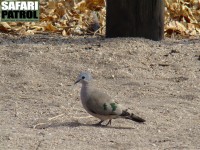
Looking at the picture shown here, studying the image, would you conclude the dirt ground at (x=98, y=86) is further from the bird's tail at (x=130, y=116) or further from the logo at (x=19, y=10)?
the logo at (x=19, y=10)

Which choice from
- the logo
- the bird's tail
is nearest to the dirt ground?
the bird's tail

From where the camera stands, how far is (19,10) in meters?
10.7

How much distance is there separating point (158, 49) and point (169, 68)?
584mm

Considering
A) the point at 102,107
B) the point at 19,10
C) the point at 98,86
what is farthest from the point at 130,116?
the point at 19,10

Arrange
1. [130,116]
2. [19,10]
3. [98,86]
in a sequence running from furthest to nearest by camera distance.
Answer: [19,10], [98,86], [130,116]

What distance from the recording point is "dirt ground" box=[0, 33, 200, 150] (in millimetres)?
6203

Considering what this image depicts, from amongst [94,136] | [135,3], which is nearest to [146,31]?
[135,3]

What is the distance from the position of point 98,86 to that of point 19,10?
318 centimetres

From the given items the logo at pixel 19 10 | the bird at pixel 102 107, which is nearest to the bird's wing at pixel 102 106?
the bird at pixel 102 107

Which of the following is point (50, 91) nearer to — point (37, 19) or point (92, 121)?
point (92, 121)

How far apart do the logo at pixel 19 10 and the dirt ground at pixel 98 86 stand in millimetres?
736

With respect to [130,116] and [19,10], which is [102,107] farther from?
[19,10]

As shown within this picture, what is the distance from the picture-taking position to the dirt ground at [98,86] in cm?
620

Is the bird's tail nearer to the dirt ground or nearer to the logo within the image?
the dirt ground
